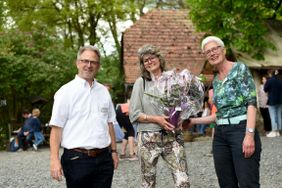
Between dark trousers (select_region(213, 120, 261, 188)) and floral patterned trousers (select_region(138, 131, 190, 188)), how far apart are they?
0.36 metres

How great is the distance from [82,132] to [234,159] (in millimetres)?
1319

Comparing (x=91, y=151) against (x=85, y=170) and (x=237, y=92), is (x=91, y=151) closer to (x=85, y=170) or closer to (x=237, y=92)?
(x=85, y=170)

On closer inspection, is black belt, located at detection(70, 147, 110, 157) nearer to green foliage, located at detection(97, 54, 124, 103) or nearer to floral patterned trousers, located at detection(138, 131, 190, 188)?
floral patterned trousers, located at detection(138, 131, 190, 188)

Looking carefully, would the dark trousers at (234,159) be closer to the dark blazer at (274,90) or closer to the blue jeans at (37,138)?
the dark blazer at (274,90)

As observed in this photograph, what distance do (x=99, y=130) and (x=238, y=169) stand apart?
123 centimetres

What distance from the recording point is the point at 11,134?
21094 millimetres

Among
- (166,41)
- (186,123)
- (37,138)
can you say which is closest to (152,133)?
(186,123)

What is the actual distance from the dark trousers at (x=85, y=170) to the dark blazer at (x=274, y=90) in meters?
10.8

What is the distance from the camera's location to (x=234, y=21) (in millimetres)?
15781

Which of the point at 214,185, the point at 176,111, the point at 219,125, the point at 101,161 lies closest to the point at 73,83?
the point at 101,161

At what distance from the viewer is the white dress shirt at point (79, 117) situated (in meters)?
4.00

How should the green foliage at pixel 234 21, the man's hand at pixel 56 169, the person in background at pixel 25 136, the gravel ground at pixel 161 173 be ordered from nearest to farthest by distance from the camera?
Result: 1. the man's hand at pixel 56 169
2. the gravel ground at pixel 161 173
3. the green foliage at pixel 234 21
4. the person in background at pixel 25 136

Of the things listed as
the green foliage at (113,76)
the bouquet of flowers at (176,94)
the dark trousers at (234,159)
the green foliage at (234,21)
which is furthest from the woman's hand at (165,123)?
the green foliage at (113,76)

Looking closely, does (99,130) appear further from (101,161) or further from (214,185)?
(214,185)
